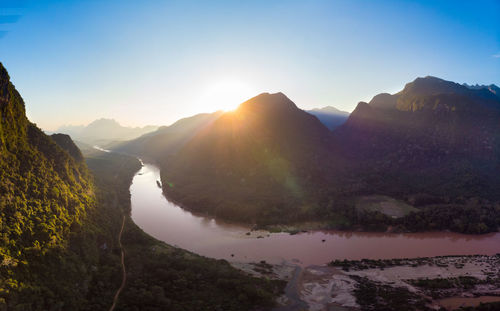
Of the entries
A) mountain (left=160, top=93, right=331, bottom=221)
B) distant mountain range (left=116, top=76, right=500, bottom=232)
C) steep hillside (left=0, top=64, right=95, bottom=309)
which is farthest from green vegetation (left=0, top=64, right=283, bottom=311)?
mountain (left=160, top=93, right=331, bottom=221)

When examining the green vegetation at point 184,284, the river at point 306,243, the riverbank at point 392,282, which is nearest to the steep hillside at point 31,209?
the green vegetation at point 184,284

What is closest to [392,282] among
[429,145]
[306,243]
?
[306,243]

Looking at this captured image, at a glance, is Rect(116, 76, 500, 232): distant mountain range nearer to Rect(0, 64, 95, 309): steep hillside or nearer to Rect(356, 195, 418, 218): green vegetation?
Rect(356, 195, 418, 218): green vegetation

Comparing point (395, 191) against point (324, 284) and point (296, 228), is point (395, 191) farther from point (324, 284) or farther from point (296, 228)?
point (324, 284)

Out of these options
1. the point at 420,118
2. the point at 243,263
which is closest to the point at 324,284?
the point at 243,263

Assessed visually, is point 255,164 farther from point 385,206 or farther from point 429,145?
point 429,145

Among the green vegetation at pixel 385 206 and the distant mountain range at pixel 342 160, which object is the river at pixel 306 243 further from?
the green vegetation at pixel 385 206
